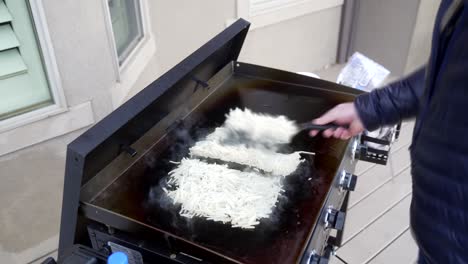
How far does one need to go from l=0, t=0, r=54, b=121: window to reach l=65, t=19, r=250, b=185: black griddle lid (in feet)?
1.86

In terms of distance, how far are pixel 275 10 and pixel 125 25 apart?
1416 mm

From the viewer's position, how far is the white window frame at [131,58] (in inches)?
65.1

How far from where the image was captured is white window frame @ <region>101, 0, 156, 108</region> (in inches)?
65.1

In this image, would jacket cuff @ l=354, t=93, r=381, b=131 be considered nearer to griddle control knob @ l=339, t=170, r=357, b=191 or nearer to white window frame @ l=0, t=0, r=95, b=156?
griddle control knob @ l=339, t=170, r=357, b=191

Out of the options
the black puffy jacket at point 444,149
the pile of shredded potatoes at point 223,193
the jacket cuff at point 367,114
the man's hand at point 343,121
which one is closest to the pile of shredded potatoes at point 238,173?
the pile of shredded potatoes at point 223,193

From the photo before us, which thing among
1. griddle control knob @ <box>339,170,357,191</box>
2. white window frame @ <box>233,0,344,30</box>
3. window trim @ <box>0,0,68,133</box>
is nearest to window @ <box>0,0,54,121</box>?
window trim @ <box>0,0,68,133</box>

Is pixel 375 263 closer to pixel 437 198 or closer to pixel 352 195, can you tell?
pixel 352 195

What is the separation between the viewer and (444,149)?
2.76 feet

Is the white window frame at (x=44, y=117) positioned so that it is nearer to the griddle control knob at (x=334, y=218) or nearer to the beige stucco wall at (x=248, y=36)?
the beige stucco wall at (x=248, y=36)

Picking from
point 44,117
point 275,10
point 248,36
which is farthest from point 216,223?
point 275,10

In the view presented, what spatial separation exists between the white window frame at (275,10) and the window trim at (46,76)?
1.46 m

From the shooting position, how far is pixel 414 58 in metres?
3.58

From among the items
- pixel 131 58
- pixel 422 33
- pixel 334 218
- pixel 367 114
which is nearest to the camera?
pixel 334 218

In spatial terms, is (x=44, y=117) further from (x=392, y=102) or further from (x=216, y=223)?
(x=392, y=102)
